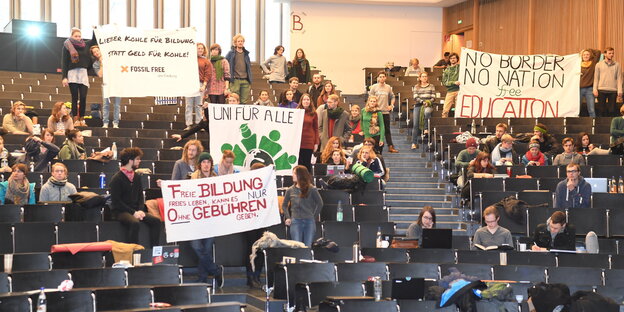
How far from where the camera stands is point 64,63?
18719mm

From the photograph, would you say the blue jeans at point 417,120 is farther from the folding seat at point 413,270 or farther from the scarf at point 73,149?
the folding seat at point 413,270

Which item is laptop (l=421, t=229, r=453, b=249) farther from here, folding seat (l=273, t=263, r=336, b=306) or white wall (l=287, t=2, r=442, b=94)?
white wall (l=287, t=2, r=442, b=94)

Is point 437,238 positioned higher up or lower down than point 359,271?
higher up

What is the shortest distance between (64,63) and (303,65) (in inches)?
300

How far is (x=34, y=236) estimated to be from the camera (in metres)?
12.8

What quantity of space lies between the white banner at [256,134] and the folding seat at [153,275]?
492cm

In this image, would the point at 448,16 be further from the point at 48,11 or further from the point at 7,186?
the point at 7,186

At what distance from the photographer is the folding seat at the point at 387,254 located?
42.2 feet

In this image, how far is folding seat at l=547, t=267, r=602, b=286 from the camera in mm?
11773

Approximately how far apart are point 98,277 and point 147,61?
8554 millimetres

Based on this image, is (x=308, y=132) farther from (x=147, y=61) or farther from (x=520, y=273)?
(x=520, y=273)

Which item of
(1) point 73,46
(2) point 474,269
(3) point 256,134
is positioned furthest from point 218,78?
(2) point 474,269

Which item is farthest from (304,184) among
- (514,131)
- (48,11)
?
(48,11)

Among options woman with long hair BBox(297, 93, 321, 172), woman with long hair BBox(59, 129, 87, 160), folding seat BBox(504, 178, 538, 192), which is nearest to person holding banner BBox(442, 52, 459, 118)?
folding seat BBox(504, 178, 538, 192)
